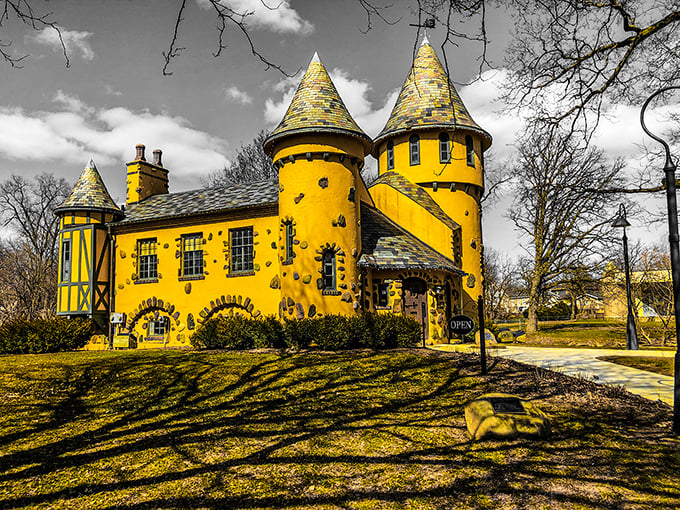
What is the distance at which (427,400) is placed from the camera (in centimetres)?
875

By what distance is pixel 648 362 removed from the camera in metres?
14.1

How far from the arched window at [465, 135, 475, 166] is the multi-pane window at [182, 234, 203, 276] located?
41.1ft

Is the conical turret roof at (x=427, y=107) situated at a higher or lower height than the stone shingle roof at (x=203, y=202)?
higher

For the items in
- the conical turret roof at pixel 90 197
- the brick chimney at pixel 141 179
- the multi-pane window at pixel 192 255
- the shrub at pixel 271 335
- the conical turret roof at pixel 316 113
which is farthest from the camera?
the brick chimney at pixel 141 179

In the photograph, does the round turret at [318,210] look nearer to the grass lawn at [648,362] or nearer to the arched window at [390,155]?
the arched window at [390,155]

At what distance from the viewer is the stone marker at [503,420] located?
6754 mm

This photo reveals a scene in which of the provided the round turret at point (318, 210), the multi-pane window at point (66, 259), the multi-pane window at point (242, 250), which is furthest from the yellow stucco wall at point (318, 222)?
the multi-pane window at point (66, 259)

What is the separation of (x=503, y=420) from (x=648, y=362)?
9.66 meters

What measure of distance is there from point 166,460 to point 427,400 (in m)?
4.53

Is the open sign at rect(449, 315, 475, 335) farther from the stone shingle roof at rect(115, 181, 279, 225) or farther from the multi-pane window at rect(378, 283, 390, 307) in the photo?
the stone shingle roof at rect(115, 181, 279, 225)

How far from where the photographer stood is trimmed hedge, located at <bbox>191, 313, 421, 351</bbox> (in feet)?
50.0

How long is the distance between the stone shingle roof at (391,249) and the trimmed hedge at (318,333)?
2.83 m

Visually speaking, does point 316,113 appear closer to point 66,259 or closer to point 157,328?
point 157,328

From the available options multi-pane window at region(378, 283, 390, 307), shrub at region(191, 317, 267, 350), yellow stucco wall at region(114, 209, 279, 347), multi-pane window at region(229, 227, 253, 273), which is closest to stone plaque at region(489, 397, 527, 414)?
shrub at region(191, 317, 267, 350)
